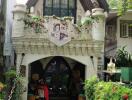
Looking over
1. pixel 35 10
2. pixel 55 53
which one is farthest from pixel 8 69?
pixel 35 10

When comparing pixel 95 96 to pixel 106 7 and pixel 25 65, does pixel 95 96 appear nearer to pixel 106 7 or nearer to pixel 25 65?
pixel 25 65

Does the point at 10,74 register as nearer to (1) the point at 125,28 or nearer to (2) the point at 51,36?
(2) the point at 51,36

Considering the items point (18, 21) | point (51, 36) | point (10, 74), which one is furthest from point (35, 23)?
point (10, 74)

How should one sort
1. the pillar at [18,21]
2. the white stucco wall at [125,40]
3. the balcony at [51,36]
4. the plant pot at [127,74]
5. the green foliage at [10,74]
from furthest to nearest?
1. the white stucco wall at [125,40]
2. the balcony at [51,36]
3. the pillar at [18,21]
4. the green foliage at [10,74]
5. the plant pot at [127,74]

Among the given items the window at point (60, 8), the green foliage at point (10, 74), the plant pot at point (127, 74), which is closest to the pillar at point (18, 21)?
the green foliage at point (10, 74)

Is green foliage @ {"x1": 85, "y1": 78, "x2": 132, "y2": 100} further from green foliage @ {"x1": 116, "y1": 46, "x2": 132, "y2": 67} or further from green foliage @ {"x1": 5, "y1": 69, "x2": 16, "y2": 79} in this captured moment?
green foliage @ {"x1": 116, "y1": 46, "x2": 132, "y2": 67}

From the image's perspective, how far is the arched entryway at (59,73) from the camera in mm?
24469

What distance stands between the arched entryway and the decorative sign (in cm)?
354

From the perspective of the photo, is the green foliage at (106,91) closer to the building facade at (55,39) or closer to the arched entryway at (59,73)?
the building facade at (55,39)

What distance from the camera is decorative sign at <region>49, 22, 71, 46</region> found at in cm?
2109

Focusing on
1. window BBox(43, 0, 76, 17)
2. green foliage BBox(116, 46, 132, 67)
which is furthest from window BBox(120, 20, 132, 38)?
window BBox(43, 0, 76, 17)

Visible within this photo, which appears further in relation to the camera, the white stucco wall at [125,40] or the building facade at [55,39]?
the white stucco wall at [125,40]

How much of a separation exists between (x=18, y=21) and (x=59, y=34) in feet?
6.98

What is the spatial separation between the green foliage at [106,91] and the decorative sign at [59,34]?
9.03ft
